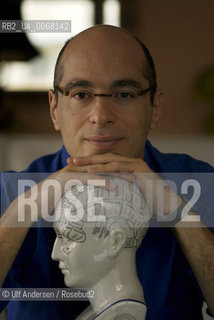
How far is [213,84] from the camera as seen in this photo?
2.13m

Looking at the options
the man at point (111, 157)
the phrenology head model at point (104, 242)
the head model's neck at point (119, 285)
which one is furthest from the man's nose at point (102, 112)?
the head model's neck at point (119, 285)

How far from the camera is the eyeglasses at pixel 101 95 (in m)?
0.72

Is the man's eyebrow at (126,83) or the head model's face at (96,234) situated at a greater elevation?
the man's eyebrow at (126,83)

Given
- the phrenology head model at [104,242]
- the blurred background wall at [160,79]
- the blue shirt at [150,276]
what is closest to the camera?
the phrenology head model at [104,242]

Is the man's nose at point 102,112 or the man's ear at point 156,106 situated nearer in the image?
the man's nose at point 102,112

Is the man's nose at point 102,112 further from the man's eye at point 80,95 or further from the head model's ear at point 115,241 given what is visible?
the head model's ear at point 115,241

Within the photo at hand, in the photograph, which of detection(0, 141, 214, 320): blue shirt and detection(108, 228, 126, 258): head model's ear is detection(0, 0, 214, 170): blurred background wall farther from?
detection(108, 228, 126, 258): head model's ear

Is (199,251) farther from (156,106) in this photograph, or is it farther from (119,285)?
(156,106)

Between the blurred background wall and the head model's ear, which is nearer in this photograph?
the head model's ear

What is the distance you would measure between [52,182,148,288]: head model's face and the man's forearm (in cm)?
10

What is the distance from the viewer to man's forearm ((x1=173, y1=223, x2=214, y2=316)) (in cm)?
72

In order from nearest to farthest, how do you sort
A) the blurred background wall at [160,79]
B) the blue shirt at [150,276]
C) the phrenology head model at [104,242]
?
the phrenology head model at [104,242] < the blue shirt at [150,276] < the blurred background wall at [160,79]

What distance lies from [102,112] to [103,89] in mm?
37

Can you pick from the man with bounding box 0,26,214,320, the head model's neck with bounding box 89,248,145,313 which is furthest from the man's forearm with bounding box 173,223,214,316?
the head model's neck with bounding box 89,248,145,313
